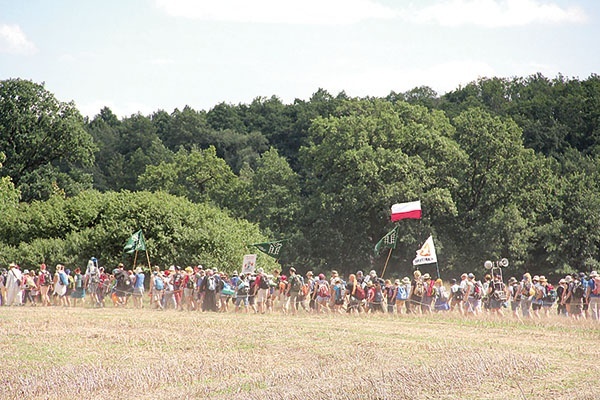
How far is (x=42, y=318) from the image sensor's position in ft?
93.2

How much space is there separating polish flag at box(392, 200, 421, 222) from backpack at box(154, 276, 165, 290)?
1070cm

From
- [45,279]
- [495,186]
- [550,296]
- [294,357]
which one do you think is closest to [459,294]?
[550,296]

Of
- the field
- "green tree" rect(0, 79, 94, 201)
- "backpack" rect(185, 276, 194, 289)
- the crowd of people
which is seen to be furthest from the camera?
"green tree" rect(0, 79, 94, 201)

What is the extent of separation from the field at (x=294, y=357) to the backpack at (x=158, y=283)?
3.96m

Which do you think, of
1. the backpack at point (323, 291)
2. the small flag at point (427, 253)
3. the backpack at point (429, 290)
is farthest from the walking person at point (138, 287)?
the backpack at point (429, 290)

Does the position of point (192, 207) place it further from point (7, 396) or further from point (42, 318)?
point (7, 396)

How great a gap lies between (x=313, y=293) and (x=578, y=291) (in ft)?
29.7

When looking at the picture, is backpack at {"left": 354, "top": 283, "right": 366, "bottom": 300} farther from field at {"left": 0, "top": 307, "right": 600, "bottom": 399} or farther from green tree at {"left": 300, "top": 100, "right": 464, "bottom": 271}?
green tree at {"left": 300, "top": 100, "right": 464, "bottom": 271}

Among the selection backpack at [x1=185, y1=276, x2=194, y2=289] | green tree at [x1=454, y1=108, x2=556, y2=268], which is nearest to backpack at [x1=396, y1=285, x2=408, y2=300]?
backpack at [x1=185, y1=276, x2=194, y2=289]

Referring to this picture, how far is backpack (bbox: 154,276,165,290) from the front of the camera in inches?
1332

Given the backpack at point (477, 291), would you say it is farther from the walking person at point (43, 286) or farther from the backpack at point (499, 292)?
the walking person at point (43, 286)

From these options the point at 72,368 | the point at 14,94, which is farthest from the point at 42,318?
the point at 14,94

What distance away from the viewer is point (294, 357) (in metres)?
20.7

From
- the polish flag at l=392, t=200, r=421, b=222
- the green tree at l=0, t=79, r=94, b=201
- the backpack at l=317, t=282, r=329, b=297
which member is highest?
the green tree at l=0, t=79, r=94, b=201
